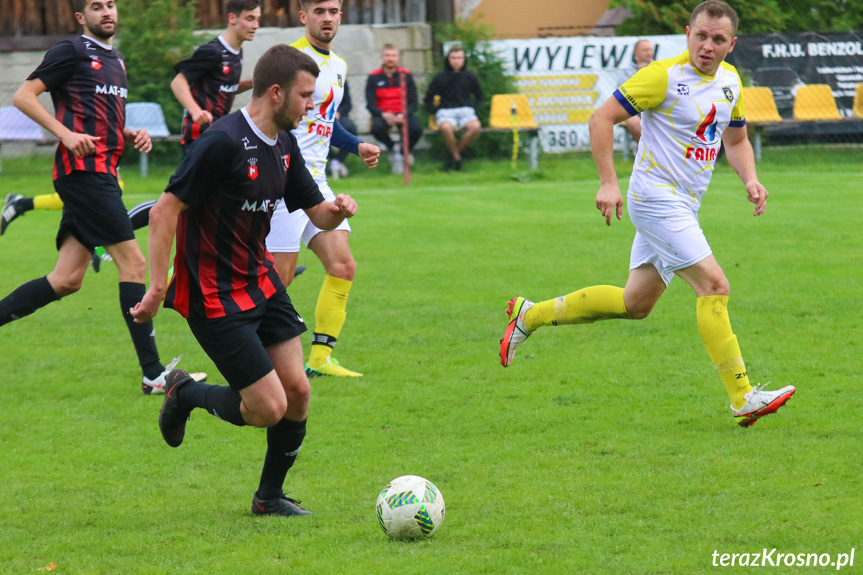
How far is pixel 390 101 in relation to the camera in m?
17.9

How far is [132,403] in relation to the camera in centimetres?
662

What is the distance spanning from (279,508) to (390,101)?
13.8m

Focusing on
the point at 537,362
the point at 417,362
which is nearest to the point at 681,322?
the point at 537,362

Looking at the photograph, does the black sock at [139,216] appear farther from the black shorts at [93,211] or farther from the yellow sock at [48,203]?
the black shorts at [93,211]

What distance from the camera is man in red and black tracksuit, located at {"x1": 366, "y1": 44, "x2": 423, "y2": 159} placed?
17.8 m

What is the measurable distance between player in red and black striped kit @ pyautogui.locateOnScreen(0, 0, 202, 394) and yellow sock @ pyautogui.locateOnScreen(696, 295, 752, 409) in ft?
10.9

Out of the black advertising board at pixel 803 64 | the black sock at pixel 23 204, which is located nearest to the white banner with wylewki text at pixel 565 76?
the black advertising board at pixel 803 64

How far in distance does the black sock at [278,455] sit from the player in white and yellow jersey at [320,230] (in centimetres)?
242

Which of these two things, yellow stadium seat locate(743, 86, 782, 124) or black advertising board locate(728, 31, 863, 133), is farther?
black advertising board locate(728, 31, 863, 133)

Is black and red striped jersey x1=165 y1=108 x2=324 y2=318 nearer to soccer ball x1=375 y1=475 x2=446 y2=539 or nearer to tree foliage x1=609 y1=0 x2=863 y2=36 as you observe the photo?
soccer ball x1=375 y1=475 x2=446 y2=539

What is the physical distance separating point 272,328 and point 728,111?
8.99 ft

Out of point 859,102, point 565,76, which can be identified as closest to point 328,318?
point 565,76

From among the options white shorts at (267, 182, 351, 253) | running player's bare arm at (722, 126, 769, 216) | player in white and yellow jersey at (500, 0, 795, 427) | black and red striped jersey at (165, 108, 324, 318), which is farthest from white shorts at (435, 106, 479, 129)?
black and red striped jersey at (165, 108, 324, 318)

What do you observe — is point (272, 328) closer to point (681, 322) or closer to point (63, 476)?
point (63, 476)
